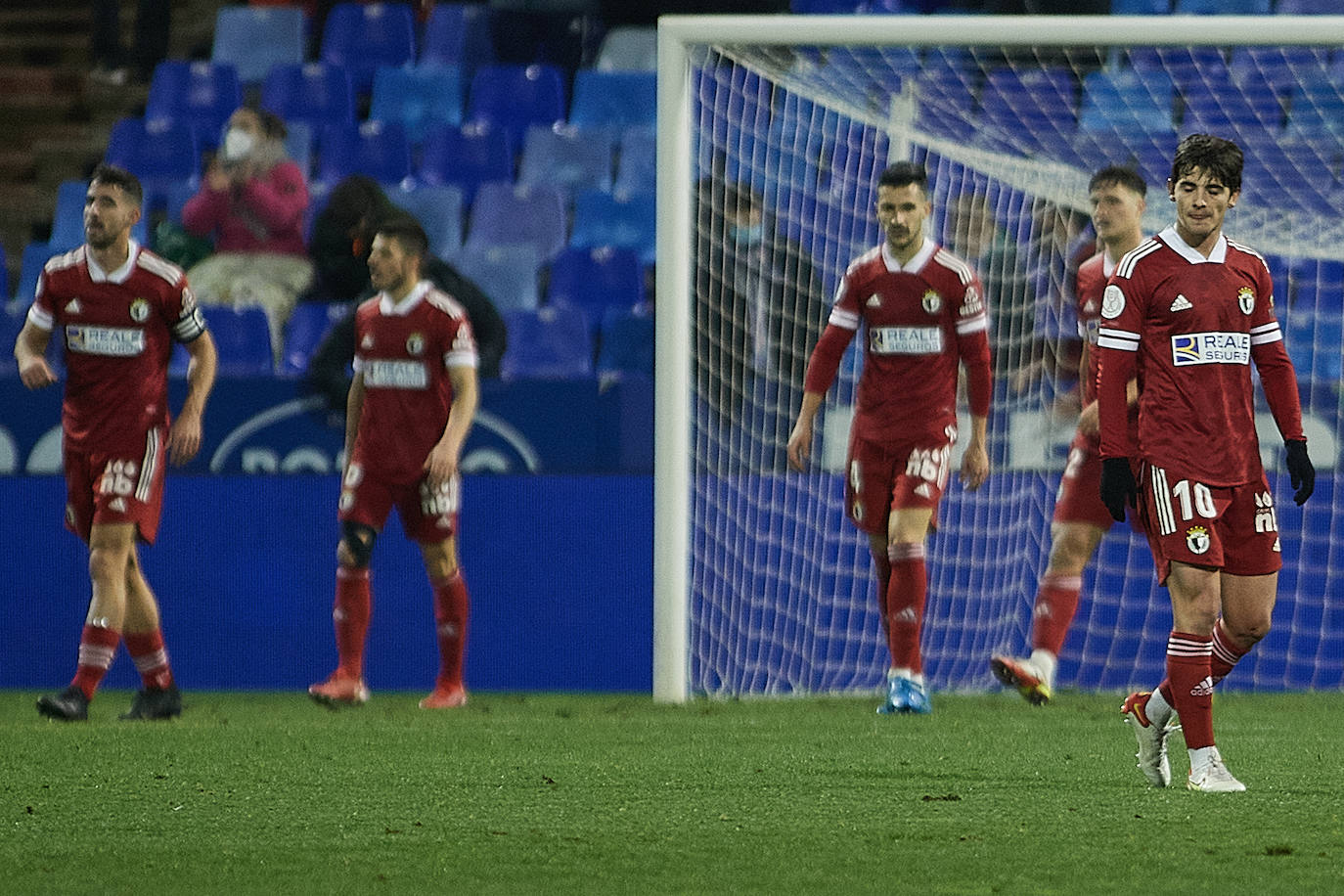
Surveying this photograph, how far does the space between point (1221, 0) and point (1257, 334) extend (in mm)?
6275

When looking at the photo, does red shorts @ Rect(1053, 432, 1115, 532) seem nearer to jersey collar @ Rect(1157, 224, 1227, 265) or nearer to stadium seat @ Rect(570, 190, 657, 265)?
jersey collar @ Rect(1157, 224, 1227, 265)

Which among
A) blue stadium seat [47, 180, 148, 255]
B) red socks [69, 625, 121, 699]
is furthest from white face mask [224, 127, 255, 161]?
red socks [69, 625, 121, 699]

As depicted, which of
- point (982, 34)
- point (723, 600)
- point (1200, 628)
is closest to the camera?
point (1200, 628)

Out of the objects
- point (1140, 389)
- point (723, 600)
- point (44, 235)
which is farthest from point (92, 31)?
point (1140, 389)

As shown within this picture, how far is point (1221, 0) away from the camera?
34.5 ft

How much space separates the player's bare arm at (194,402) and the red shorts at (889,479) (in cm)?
225

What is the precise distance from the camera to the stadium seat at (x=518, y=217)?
980cm

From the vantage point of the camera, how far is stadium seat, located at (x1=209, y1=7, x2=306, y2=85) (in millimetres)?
11484

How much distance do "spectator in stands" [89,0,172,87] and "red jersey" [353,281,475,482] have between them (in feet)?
17.1

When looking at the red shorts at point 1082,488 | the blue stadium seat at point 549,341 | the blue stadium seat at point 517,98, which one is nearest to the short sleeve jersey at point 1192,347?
the red shorts at point 1082,488

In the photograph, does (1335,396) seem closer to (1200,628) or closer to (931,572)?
(931,572)

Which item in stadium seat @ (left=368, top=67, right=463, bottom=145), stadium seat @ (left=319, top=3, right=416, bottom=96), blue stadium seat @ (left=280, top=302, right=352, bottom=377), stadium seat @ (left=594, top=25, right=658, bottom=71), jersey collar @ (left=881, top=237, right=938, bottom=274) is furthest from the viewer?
stadium seat @ (left=319, top=3, right=416, bottom=96)

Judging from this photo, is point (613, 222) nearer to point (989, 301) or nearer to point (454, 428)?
point (989, 301)

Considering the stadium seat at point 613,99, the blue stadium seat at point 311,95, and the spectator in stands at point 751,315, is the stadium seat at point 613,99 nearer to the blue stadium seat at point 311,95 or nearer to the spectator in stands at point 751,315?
the blue stadium seat at point 311,95
